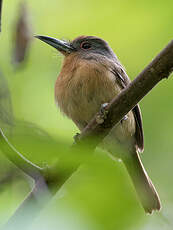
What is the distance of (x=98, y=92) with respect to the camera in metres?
3.30

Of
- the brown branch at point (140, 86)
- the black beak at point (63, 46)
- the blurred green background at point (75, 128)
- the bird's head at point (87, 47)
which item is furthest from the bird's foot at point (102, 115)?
the bird's head at point (87, 47)

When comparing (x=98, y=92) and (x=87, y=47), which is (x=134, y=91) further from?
(x=87, y=47)

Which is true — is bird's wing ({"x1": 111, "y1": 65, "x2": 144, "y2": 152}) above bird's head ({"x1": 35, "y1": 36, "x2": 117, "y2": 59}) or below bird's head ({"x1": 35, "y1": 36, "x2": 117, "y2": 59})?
below

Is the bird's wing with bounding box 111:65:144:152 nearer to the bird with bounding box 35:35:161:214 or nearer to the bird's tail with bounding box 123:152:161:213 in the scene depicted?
the bird with bounding box 35:35:161:214

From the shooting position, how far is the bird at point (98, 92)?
3.34 meters

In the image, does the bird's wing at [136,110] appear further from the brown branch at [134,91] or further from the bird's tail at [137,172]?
the brown branch at [134,91]

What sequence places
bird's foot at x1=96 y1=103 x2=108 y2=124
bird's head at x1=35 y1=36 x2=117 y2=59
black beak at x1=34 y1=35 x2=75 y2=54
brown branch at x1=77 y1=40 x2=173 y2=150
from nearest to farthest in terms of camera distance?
brown branch at x1=77 y1=40 x2=173 y2=150
bird's foot at x1=96 y1=103 x2=108 y2=124
black beak at x1=34 y1=35 x2=75 y2=54
bird's head at x1=35 y1=36 x2=117 y2=59

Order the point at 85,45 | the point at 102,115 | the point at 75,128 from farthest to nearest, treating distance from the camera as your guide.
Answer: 1. the point at 85,45
2. the point at 75,128
3. the point at 102,115

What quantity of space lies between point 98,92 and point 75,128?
792 mm

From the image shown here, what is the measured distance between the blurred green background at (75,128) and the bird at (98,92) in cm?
15

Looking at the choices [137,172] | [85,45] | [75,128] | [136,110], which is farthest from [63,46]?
[137,172]

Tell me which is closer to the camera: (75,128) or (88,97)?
(88,97)

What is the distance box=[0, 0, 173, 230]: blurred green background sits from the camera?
0.77 metres

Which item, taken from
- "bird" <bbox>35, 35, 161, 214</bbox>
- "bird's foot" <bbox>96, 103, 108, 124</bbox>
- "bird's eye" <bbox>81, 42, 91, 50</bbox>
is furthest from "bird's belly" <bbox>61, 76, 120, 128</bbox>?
"bird's foot" <bbox>96, 103, 108, 124</bbox>
